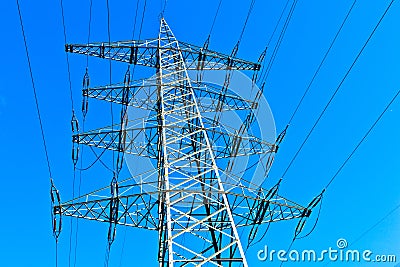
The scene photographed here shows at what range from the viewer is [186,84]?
13.8 meters

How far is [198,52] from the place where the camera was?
15703mm

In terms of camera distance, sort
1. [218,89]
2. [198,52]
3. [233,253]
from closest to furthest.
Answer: [233,253] < [218,89] < [198,52]

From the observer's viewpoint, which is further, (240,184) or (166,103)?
(166,103)

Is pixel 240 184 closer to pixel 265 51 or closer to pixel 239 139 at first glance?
pixel 239 139

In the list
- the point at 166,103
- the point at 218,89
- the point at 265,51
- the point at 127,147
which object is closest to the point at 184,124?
the point at 166,103

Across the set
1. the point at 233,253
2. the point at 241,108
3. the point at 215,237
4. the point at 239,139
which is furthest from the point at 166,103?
the point at 233,253

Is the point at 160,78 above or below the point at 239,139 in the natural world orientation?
above

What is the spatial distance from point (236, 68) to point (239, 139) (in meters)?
4.57

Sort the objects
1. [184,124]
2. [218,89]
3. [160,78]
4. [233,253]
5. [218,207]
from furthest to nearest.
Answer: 1. [218,89]
2. [160,78]
3. [184,124]
4. [218,207]
5. [233,253]

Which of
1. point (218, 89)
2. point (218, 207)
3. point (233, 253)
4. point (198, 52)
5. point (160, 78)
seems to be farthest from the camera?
point (198, 52)

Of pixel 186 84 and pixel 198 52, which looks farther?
pixel 198 52

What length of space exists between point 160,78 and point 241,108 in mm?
3277

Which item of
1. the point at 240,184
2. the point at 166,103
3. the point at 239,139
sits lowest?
the point at 240,184

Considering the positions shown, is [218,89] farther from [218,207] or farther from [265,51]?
[218,207]
